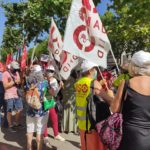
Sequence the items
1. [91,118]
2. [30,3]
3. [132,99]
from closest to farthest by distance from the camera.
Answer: [132,99], [91,118], [30,3]

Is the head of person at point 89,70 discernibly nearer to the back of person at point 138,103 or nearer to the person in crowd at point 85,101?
the person in crowd at point 85,101

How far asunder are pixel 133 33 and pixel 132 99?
17634 mm

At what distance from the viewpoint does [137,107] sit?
3.99 metres

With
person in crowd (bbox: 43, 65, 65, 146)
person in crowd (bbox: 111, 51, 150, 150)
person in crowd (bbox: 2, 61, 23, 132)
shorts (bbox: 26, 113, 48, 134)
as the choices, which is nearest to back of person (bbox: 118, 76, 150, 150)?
person in crowd (bbox: 111, 51, 150, 150)

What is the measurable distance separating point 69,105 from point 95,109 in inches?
147

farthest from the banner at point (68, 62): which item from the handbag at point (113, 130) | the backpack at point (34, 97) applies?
the handbag at point (113, 130)

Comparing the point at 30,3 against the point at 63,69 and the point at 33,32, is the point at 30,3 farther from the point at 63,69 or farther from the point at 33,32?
the point at 63,69

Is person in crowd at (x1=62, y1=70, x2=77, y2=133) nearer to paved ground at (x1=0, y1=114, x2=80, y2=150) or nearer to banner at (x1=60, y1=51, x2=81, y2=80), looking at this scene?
paved ground at (x1=0, y1=114, x2=80, y2=150)

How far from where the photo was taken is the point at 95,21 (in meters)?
5.75

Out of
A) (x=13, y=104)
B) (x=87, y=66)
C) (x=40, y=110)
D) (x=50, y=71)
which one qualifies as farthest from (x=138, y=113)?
(x=13, y=104)

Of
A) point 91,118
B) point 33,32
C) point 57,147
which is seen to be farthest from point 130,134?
point 33,32

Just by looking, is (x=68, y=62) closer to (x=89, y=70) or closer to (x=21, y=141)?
(x=89, y=70)

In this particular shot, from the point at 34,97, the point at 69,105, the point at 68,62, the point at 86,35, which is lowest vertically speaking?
the point at 69,105

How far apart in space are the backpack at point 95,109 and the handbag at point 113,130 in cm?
95
